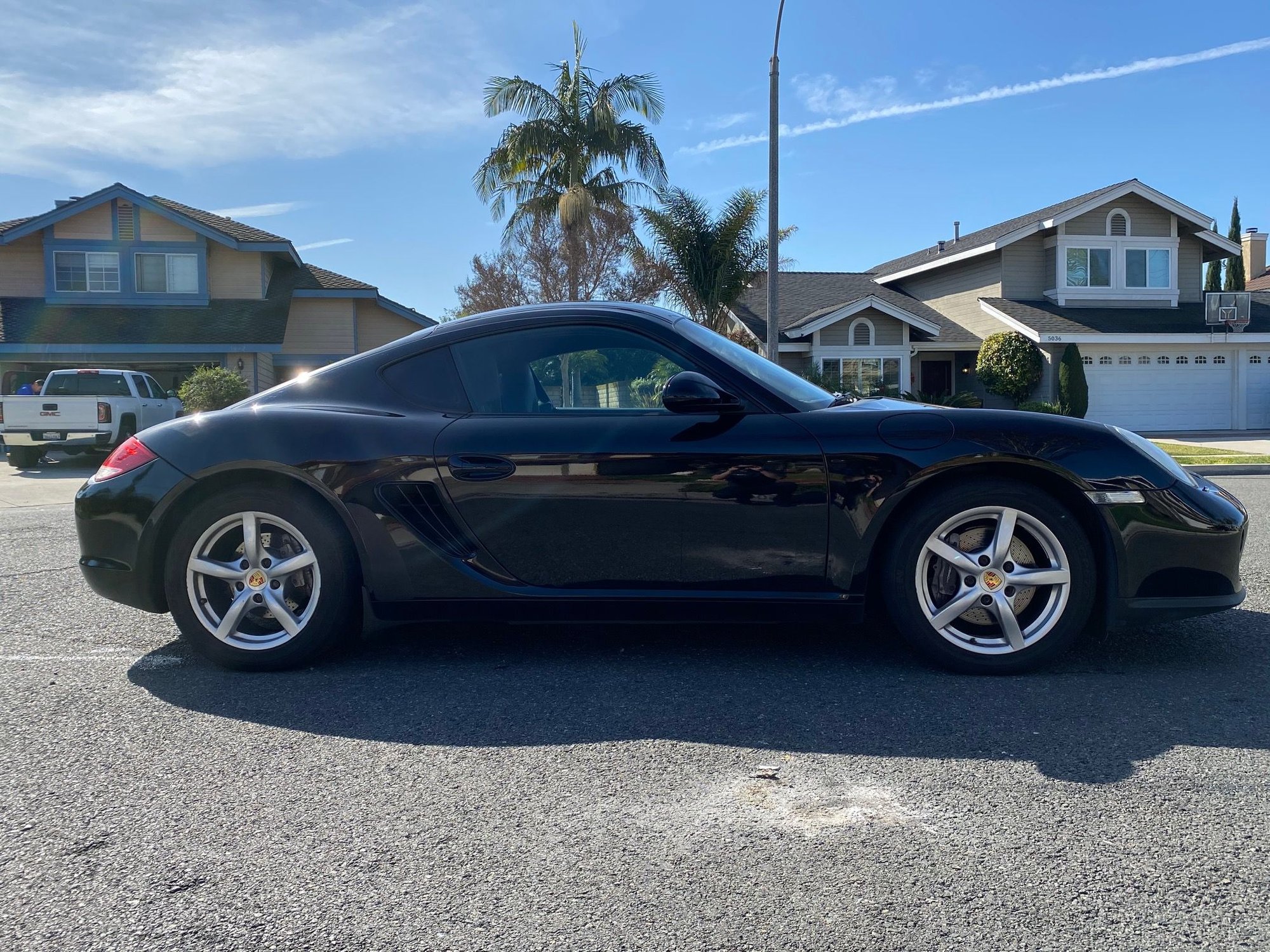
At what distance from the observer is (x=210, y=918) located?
2051 mm

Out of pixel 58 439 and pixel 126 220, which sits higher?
pixel 126 220

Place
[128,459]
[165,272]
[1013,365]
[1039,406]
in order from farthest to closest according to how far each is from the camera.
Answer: [1013,365] < [165,272] < [1039,406] < [128,459]

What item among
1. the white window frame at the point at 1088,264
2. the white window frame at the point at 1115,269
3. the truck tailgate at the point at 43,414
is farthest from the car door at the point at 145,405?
the white window frame at the point at 1088,264

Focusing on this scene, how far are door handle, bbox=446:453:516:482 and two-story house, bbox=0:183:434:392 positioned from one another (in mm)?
21053

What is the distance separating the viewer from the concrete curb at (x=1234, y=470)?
1382 cm

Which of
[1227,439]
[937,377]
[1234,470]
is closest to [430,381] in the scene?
[1234,470]

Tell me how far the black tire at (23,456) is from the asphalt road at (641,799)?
14846 mm

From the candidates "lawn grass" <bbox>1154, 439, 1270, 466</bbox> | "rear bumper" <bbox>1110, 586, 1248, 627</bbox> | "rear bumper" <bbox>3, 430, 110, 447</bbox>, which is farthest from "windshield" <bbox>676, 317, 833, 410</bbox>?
"rear bumper" <bbox>3, 430, 110, 447</bbox>

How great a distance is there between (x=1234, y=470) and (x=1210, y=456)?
5.61 ft

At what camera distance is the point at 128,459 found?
155 inches

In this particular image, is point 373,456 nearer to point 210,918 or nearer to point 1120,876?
point 210,918

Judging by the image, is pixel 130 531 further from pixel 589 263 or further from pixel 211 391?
pixel 589 263

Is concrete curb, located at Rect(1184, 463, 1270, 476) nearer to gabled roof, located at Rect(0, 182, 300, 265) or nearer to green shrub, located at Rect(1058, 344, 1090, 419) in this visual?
green shrub, located at Rect(1058, 344, 1090, 419)

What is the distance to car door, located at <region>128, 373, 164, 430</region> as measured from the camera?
58.6 feet
